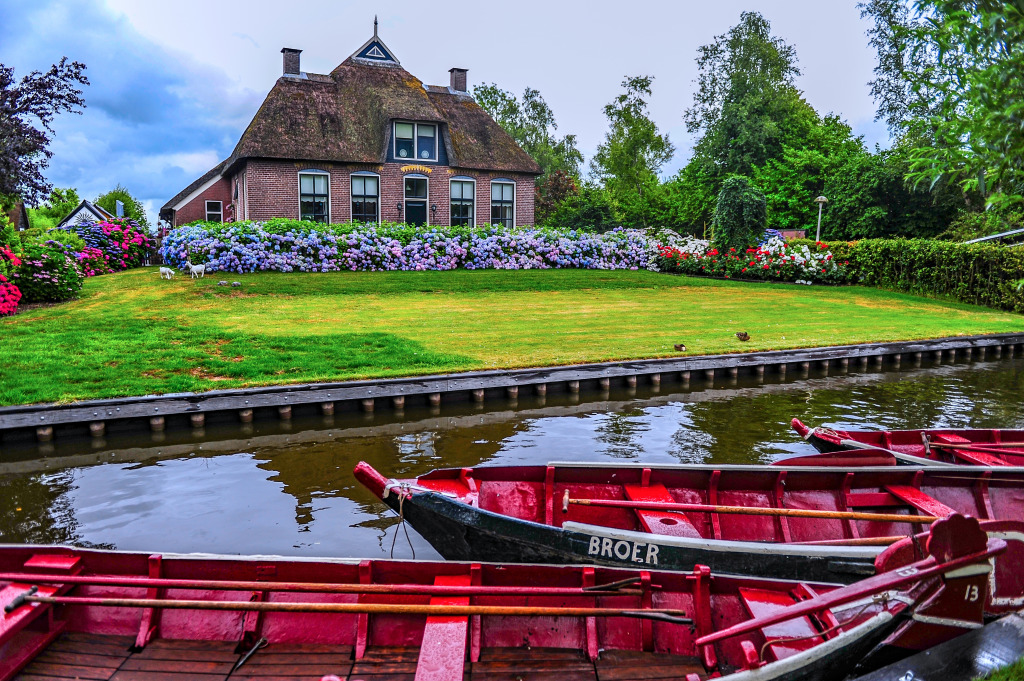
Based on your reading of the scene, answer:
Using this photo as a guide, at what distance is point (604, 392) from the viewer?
15.2 meters

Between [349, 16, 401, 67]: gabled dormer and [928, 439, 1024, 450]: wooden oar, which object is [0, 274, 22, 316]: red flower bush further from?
[349, 16, 401, 67]: gabled dormer

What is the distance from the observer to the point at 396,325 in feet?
61.9

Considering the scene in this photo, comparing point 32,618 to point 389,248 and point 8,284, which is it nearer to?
point 8,284

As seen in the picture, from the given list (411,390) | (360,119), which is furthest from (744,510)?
(360,119)

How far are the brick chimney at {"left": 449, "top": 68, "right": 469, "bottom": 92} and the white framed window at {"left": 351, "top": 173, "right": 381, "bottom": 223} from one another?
8.80 meters

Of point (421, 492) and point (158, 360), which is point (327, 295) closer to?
point (158, 360)

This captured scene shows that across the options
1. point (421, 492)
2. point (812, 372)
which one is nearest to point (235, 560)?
point (421, 492)

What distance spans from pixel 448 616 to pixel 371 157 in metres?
32.7

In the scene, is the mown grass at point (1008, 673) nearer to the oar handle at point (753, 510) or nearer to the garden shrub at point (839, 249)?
the oar handle at point (753, 510)

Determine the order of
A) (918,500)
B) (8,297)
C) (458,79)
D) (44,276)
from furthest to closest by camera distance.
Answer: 1. (458,79)
2. (44,276)
3. (8,297)
4. (918,500)

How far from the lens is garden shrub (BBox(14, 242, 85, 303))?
19.8 meters

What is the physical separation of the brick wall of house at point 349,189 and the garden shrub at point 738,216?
1060 cm

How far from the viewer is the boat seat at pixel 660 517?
661 cm

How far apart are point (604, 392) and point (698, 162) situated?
44466 mm
